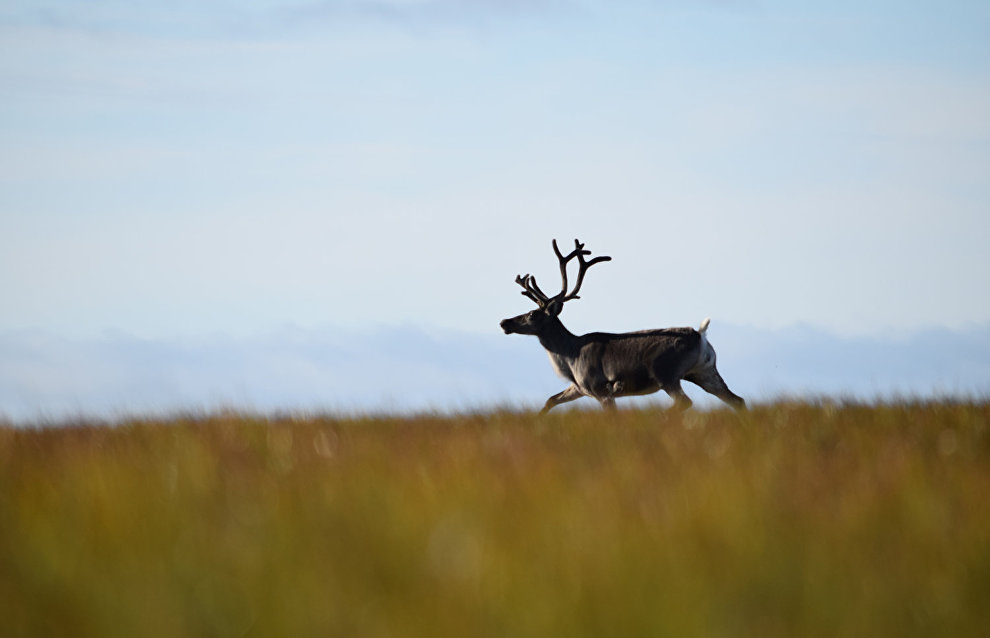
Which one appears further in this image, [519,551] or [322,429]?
[322,429]

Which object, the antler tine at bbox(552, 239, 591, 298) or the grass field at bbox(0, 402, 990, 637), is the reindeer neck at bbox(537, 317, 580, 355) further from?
the grass field at bbox(0, 402, 990, 637)

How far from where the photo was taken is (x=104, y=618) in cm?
374

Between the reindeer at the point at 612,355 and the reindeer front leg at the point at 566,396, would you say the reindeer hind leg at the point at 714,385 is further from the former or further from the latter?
the reindeer front leg at the point at 566,396

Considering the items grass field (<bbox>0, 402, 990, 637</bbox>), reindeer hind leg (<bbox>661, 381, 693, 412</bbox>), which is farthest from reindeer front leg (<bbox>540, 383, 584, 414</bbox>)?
grass field (<bbox>0, 402, 990, 637</bbox>)

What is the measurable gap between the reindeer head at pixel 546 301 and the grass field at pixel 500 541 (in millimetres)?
7426

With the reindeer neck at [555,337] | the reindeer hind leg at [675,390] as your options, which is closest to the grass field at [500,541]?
the reindeer hind leg at [675,390]

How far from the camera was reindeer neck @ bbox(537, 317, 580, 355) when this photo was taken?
14844mm

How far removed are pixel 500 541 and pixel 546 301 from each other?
416 inches

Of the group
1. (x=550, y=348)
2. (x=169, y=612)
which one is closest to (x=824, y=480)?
(x=169, y=612)

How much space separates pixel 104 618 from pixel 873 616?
104 inches

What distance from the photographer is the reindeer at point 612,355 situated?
1347 cm

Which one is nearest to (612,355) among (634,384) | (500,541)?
(634,384)

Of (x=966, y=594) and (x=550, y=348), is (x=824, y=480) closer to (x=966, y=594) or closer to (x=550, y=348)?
(x=966, y=594)

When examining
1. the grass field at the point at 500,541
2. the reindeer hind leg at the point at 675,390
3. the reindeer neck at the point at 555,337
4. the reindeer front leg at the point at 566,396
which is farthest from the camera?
the reindeer neck at the point at 555,337
